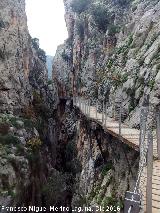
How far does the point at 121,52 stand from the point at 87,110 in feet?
19.5

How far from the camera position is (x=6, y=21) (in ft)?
156

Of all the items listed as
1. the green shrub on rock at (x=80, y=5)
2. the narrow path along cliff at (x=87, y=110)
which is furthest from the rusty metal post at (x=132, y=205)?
the green shrub on rock at (x=80, y=5)

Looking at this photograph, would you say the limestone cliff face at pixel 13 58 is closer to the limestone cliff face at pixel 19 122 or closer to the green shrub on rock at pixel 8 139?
the limestone cliff face at pixel 19 122

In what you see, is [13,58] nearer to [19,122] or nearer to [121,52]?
[19,122]

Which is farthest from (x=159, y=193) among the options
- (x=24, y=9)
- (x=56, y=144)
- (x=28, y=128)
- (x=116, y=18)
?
(x=56, y=144)

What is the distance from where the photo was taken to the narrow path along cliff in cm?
1686

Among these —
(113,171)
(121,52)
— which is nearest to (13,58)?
(121,52)

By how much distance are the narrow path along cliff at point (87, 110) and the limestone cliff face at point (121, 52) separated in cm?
9

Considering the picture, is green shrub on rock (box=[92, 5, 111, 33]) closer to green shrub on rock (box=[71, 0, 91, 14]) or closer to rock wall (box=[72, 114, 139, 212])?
green shrub on rock (box=[71, 0, 91, 14])

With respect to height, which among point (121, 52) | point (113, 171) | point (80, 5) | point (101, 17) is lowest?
point (113, 171)

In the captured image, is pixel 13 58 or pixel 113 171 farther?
pixel 13 58

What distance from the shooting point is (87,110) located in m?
28.0

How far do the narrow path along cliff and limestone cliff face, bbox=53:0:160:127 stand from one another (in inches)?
3.7

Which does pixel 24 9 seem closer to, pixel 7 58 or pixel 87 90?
pixel 7 58
